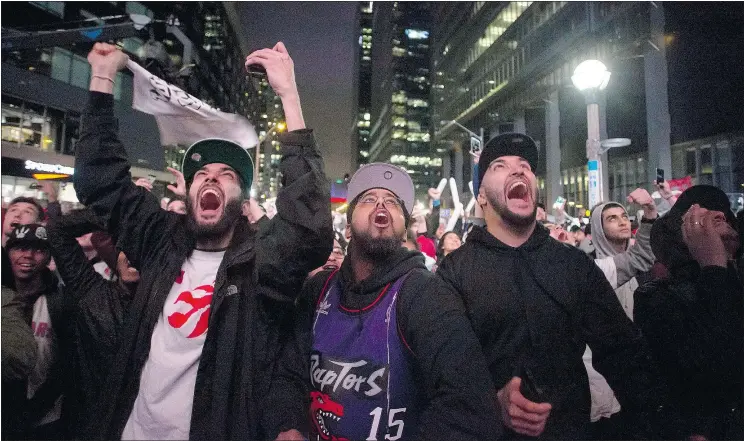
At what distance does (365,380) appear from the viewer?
6.26 feet

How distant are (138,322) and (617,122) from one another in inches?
1530

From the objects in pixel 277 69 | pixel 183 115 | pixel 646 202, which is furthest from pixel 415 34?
pixel 277 69

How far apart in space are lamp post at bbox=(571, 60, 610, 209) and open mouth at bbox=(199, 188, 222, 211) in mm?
8185

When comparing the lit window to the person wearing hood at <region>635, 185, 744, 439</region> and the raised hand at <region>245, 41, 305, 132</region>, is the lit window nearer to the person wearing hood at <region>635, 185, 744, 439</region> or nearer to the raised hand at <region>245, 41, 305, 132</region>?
the raised hand at <region>245, 41, 305, 132</region>

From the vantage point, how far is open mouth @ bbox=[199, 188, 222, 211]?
2.48 m

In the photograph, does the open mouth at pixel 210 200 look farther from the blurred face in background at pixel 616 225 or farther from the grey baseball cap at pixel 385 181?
the blurred face in background at pixel 616 225

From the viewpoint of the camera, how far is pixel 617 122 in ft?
110

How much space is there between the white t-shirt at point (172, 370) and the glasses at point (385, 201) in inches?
41.5

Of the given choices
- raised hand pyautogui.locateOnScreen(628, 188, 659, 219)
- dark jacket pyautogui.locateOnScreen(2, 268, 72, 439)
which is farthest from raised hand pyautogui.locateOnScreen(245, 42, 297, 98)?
raised hand pyautogui.locateOnScreen(628, 188, 659, 219)

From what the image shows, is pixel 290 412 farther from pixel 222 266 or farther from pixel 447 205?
pixel 447 205

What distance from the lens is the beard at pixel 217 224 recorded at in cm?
240

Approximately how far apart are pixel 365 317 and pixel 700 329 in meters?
1.67

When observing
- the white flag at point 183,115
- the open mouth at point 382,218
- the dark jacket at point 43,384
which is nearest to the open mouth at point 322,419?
the open mouth at point 382,218

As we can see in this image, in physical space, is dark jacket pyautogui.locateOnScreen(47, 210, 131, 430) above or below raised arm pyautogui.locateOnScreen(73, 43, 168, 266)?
below
